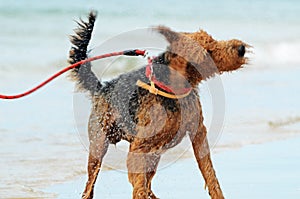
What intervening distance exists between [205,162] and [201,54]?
76 centimetres

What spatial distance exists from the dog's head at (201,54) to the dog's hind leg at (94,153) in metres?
0.82

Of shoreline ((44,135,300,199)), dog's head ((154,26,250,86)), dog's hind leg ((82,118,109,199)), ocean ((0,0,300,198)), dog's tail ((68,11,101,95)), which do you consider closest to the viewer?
dog's head ((154,26,250,86))

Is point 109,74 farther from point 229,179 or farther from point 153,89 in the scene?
point 153,89

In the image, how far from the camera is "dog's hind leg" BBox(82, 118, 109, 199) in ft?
20.0

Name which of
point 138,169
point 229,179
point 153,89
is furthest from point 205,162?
point 229,179

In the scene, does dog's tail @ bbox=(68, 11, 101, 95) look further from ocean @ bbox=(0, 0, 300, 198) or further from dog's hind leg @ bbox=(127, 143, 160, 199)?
dog's hind leg @ bbox=(127, 143, 160, 199)

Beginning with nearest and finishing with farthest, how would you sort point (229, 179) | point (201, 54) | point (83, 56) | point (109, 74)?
point (201, 54)
point (83, 56)
point (229, 179)
point (109, 74)

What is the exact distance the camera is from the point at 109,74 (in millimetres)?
7578

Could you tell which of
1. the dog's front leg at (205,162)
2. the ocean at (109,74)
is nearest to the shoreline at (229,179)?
the ocean at (109,74)

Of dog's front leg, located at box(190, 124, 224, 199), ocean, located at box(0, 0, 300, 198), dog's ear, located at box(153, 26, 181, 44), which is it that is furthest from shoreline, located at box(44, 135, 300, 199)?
dog's ear, located at box(153, 26, 181, 44)

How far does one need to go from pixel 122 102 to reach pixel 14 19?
1320 cm

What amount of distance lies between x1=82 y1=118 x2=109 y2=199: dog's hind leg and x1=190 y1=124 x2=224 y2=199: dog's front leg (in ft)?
2.18

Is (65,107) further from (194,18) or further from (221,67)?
(194,18)

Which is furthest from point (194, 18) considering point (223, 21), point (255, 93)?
point (255, 93)
